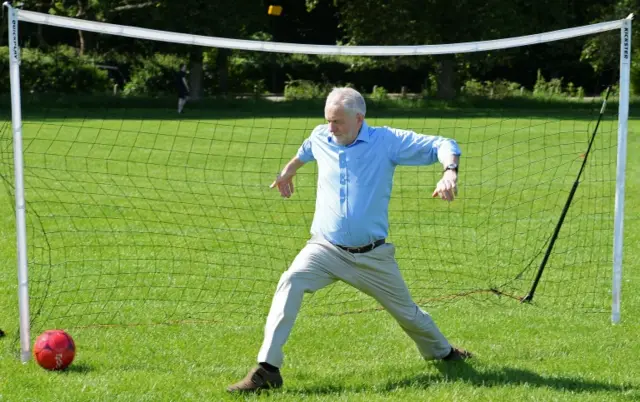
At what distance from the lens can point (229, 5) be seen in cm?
4309

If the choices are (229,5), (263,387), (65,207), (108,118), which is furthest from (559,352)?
(229,5)

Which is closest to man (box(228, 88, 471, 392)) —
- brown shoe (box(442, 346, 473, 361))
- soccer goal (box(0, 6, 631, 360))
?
brown shoe (box(442, 346, 473, 361))

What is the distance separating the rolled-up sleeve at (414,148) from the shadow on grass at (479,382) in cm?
135

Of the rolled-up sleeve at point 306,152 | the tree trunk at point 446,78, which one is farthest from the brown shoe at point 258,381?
the tree trunk at point 446,78

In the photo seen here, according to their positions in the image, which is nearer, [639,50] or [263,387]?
[263,387]

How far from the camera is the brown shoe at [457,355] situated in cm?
654

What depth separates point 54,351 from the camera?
633cm

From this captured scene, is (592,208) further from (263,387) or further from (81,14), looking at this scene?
(81,14)

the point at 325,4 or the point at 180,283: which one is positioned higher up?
the point at 325,4

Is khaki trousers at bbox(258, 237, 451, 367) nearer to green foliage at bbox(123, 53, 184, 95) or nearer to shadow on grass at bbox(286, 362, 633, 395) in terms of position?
shadow on grass at bbox(286, 362, 633, 395)

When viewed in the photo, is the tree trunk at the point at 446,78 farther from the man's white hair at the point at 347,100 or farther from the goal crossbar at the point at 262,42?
Answer: the man's white hair at the point at 347,100

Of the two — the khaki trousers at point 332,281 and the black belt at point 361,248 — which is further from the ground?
the black belt at point 361,248

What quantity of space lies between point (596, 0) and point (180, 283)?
40.9 meters

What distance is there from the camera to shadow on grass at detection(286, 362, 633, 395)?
6.04m
